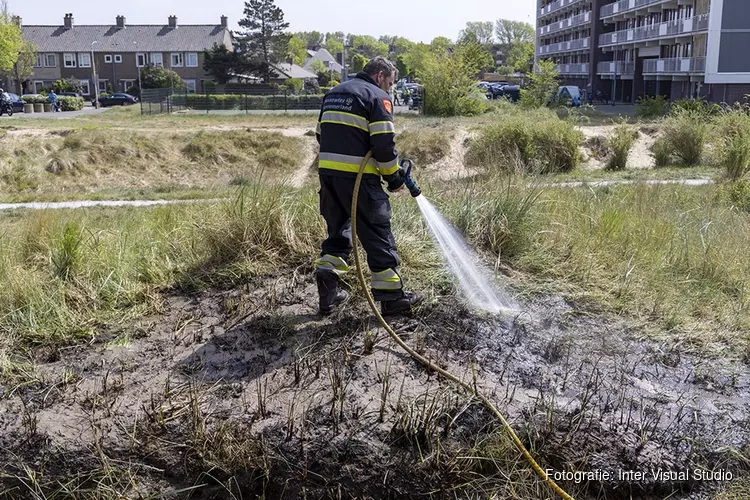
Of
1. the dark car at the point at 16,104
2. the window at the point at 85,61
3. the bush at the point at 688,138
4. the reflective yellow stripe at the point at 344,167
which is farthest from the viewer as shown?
the window at the point at 85,61

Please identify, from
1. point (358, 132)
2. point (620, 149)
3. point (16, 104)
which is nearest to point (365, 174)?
point (358, 132)

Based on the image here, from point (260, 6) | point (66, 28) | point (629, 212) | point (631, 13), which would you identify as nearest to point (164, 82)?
point (260, 6)

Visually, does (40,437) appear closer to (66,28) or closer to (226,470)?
(226,470)

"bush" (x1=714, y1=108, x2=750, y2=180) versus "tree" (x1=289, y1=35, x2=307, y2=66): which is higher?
"tree" (x1=289, y1=35, x2=307, y2=66)

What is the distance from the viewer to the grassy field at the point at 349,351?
3.69 meters

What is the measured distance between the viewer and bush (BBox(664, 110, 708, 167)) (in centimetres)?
1789

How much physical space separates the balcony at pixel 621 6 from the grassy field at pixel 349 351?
4615 cm

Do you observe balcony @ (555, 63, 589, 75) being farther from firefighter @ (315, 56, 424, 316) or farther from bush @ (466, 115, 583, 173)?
firefighter @ (315, 56, 424, 316)

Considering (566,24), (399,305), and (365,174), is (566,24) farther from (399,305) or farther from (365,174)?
(399,305)

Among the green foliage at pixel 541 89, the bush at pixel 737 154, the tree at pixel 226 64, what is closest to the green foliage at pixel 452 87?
the green foliage at pixel 541 89

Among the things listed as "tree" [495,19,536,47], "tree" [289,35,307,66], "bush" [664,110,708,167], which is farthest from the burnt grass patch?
"tree" [495,19,536,47]

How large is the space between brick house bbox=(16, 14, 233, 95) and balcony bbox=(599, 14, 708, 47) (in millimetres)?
37920

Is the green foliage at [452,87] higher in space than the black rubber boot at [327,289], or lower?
higher

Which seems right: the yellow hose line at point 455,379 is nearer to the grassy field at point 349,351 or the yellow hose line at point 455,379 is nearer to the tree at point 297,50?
the grassy field at point 349,351
